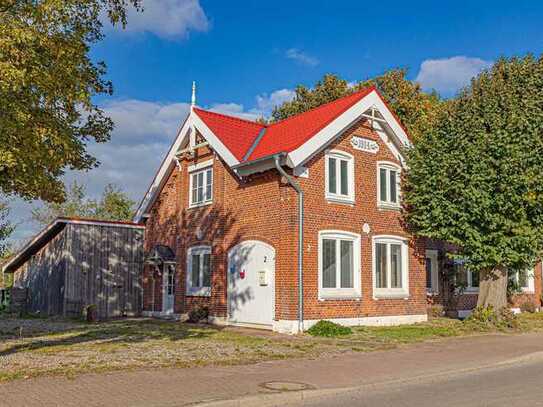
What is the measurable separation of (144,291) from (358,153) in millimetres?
11290

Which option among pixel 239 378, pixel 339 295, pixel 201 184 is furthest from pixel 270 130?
pixel 239 378

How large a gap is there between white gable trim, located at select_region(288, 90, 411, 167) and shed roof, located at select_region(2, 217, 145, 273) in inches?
417

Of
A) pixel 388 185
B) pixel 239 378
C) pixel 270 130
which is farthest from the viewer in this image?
pixel 270 130

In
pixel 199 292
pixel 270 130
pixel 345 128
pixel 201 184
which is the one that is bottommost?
pixel 199 292

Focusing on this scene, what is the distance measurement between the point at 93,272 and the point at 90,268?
0.22m

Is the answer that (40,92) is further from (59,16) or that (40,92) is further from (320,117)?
(320,117)

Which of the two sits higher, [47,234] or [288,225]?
[47,234]

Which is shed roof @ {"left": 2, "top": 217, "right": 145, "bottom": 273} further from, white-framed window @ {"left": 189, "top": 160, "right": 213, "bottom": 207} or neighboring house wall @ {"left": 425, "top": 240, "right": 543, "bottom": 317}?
neighboring house wall @ {"left": 425, "top": 240, "right": 543, "bottom": 317}

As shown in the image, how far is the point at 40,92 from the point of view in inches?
432

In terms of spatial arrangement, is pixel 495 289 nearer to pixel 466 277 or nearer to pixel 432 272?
pixel 432 272

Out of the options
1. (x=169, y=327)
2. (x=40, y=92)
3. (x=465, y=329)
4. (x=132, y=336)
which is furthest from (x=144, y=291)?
(x=40, y=92)

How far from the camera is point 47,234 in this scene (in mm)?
26469

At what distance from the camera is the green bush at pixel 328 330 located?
17250mm

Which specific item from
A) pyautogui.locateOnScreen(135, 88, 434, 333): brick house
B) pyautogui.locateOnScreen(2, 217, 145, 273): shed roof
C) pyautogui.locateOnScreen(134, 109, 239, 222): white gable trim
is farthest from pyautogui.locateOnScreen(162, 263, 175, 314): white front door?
pyautogui.locateOnScreen(134, 109, 239, 222): white gable trim
